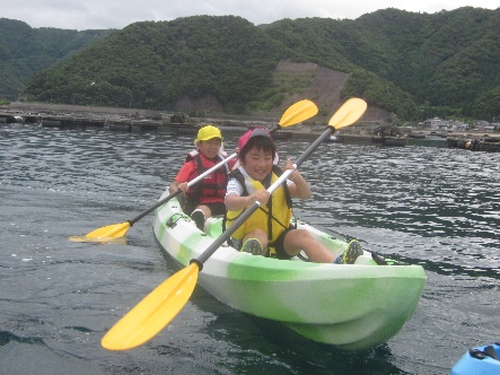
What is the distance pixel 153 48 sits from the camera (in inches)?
4311

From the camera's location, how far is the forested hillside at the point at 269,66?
91.4 metres

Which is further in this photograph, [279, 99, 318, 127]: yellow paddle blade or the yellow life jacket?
[279, 99, 318, 127]: yellow paddle blade

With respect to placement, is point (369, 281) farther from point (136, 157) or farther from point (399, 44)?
point (399, 44)

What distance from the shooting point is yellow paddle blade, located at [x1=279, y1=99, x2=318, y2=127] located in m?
7.19

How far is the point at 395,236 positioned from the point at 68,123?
3770cm

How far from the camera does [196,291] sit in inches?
219

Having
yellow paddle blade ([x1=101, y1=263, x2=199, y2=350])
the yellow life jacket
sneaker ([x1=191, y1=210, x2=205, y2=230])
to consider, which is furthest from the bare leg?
sneaker ([x1=191, y1=210, x2=205, y2=230])

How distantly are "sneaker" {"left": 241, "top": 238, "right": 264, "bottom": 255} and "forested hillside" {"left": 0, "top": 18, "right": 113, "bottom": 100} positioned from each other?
127909 mm

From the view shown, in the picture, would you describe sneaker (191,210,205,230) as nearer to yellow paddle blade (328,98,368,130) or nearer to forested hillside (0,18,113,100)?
yellow paddle blade (328,98,368,130)

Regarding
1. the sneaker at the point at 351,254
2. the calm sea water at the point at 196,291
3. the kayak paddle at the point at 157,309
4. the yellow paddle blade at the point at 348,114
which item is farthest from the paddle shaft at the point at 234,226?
the yellow paddle blade at the point at 348,114

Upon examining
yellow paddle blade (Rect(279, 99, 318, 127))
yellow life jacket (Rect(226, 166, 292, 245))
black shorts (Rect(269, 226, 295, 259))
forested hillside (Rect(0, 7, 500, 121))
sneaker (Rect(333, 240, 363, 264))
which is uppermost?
forested hillside (Rect(0, 7, 500, 121))

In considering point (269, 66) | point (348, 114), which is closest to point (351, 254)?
point (348, 114)

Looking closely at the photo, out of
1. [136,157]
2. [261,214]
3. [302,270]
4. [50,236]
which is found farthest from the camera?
[136,157]

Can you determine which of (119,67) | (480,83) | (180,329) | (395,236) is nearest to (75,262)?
(180,329)
